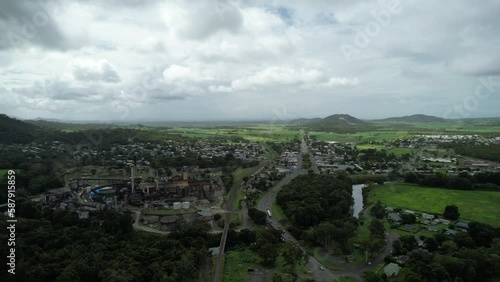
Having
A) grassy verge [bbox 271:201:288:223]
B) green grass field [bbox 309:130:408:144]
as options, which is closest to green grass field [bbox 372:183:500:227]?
grassy verge [bbox 271:201:288:223]

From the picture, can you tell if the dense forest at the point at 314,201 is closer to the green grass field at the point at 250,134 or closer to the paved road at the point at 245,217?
the paved road at the point at 245,217

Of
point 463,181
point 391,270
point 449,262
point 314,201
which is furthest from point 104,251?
point 463,181

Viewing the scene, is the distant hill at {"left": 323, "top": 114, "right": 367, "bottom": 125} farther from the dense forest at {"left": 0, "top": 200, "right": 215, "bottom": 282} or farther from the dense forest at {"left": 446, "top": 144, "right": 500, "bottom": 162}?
the dense forest at {"left": 0, "top": 200, "right": 215, "bottom": 282}

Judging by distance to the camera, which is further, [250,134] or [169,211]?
[250,134]

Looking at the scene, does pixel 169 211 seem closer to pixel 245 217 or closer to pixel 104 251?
pixel 245 217

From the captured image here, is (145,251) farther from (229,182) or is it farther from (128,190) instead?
(229,182)

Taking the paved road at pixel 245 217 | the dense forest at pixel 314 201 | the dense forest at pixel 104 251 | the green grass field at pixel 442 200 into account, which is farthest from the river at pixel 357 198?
the dense forest at pixel 104 251

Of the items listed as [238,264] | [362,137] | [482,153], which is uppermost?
[362,137]
